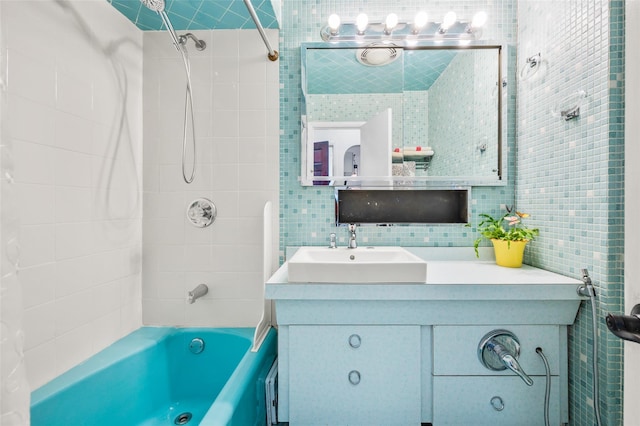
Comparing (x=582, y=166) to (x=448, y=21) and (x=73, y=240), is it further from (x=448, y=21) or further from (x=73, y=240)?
(x=73, y=240)

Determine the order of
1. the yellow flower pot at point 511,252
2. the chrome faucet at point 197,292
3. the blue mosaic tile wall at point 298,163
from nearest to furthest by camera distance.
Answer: the yellow flower pot at point 511,252
the chrome faucet at point 197,292
the blue mosaic tile wall at point 298,163

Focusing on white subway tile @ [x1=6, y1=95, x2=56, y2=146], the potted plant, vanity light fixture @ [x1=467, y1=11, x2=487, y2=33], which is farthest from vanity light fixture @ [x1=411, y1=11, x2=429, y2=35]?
white subway tile @ [x1=6, y1=95, x2=56, y2=146]

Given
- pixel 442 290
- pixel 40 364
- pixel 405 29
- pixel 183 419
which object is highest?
pixel 405 29

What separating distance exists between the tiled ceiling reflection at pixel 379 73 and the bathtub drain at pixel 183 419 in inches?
70.6

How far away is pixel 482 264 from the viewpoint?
1603mm

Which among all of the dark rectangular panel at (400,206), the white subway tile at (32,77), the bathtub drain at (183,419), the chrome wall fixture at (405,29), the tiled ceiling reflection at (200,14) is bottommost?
the bathtub drain at (183,419)

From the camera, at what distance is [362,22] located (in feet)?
5.39

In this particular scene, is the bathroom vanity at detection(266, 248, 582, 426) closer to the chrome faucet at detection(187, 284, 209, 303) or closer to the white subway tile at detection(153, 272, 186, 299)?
the chrome faucet at detection(187, 284, 209, 303)

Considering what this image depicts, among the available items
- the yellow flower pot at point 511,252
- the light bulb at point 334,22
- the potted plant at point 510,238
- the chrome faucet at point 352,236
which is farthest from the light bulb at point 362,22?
the yellow flower pot at point 511,252

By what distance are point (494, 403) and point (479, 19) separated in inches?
72.8

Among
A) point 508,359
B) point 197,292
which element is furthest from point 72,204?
point 508,359

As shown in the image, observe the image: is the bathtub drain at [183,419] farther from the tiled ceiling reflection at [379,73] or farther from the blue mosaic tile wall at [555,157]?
the tiled ceiling reflection at [379,73]

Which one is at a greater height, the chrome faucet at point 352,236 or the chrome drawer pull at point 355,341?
the chrome faucet at point 352,236

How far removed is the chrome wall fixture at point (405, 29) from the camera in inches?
64.5
